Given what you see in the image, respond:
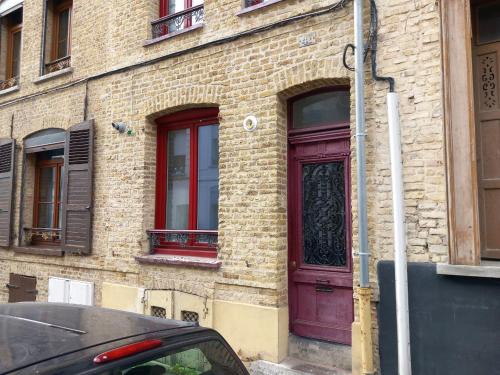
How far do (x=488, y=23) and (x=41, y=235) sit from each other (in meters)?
8.35

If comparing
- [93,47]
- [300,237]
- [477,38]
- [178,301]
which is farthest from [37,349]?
[93,47]

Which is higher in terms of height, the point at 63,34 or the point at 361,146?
the point at 63,34

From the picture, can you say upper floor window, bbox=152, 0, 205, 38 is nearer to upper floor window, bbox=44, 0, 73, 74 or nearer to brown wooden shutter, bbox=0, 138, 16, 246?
upper floor window, bbox=44, 0, 73, 74

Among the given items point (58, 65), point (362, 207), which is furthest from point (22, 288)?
point (362, 207)

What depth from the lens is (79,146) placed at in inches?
313

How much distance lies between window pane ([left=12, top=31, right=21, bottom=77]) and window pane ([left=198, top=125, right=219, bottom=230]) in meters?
6.10

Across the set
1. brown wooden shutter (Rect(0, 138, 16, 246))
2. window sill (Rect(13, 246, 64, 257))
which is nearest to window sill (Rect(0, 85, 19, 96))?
brown wooden shutter (Rect(0, 138, 16, 246))

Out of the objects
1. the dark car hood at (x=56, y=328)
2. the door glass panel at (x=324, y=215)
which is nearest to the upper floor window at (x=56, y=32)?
the door glass panel at (x=324, y=215)

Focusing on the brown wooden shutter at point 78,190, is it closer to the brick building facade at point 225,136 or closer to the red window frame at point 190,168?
the brick building facade at point 225,136

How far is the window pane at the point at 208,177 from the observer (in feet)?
21.7

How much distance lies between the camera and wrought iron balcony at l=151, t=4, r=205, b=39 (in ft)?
22.5

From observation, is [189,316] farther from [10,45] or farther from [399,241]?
[10,45]

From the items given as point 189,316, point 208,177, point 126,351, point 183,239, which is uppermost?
point 208,177

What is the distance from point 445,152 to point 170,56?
4282mm
